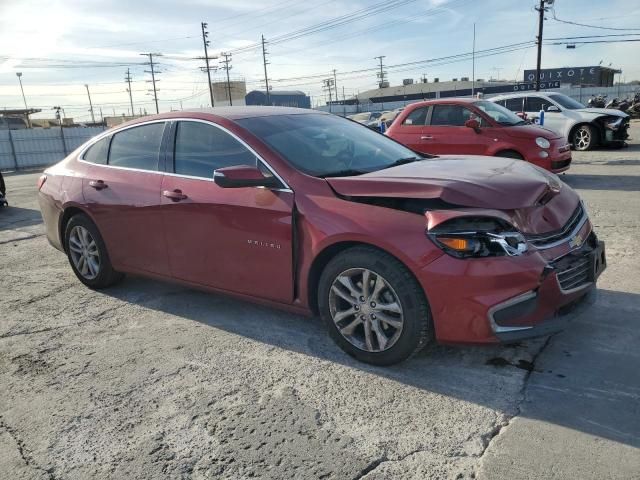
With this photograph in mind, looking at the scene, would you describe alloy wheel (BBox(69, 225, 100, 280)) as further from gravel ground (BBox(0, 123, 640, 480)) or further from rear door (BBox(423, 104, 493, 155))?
rear door (BBox(423, 104, 493, 155))

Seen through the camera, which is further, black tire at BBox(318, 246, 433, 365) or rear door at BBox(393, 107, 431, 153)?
rear door at BBox(393, 107, 431, 153)

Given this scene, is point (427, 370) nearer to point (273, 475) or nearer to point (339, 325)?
point (339, 325)

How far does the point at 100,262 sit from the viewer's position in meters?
4.74

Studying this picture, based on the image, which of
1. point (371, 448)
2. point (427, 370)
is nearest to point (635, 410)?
point (427, 370)

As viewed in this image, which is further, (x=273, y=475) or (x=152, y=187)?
(x=152, y=187)

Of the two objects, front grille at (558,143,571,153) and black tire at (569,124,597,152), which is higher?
front grille at (558,143,571,153)

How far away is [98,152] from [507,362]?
3.92 meters

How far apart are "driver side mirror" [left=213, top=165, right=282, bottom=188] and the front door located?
0.26 feet

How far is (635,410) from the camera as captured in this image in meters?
2.61

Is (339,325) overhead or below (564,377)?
overhead

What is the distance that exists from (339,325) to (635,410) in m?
1.62

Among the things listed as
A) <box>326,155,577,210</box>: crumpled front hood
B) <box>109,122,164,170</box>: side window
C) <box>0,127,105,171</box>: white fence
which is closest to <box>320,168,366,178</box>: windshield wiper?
<box>326,155,577,210</box>: crumpled front hood

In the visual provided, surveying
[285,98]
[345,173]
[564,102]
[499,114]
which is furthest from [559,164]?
[285,98]

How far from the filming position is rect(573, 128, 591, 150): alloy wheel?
1364 centimetres
